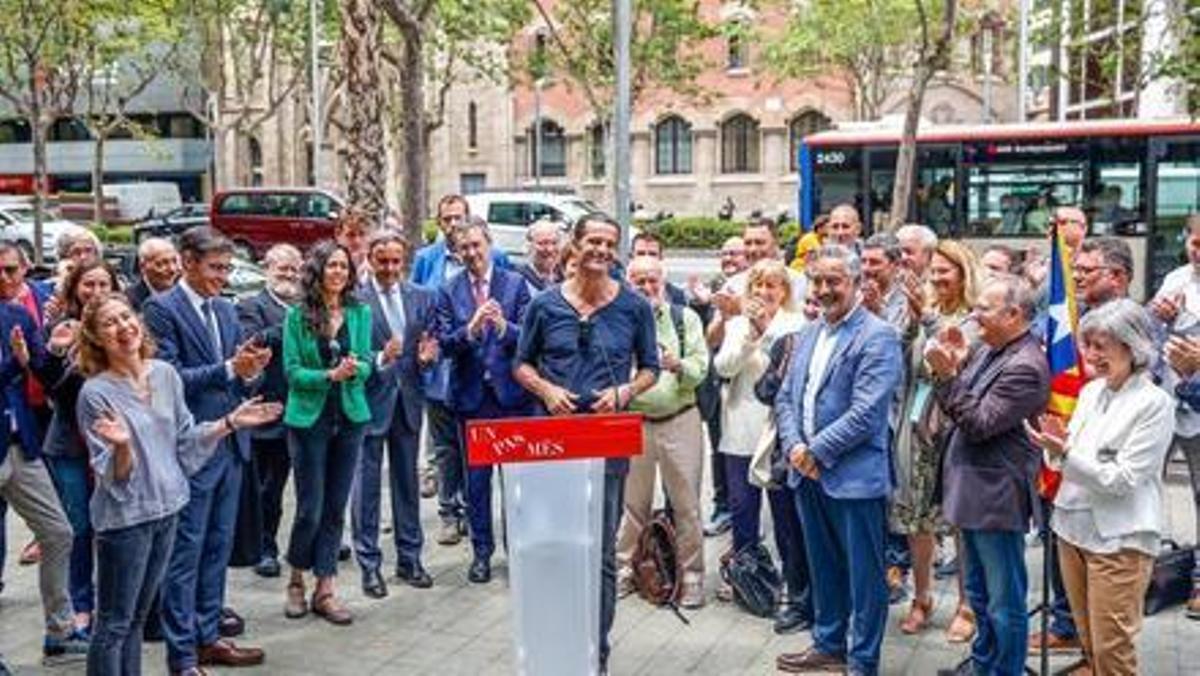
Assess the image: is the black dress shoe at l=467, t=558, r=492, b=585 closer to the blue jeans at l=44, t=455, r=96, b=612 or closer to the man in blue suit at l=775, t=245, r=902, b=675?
the blue jeans at l=44, t=455, r=96, b=612

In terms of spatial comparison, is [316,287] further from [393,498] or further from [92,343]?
[92,343]

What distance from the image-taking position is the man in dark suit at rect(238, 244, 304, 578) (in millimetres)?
6910

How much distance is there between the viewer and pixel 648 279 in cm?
682

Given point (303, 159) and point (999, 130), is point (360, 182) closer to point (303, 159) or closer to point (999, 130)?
point (999, 130)

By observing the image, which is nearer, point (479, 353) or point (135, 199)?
point (479, 353)

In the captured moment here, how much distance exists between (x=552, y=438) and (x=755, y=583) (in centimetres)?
257

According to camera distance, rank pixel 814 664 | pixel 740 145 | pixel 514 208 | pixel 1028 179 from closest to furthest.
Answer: pixel 814 664
pixel 1028 179
pixel 514 208
pixel 740 145

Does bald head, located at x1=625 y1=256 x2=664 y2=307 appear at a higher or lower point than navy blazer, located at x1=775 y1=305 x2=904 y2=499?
higher

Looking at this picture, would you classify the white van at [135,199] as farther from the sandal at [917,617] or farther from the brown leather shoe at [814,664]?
the brown leather shoe at [814,664]

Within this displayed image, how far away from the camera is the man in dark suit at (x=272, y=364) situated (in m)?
6.91

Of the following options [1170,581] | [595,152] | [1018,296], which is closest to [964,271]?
[1018,296]

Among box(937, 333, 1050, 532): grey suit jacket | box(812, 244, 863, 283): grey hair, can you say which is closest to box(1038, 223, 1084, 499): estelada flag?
box(937, 333, 1050, 532): grey suit jacket

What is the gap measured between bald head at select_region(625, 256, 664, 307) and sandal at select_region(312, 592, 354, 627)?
2.24 m

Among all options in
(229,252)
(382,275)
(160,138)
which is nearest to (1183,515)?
(382,275)
